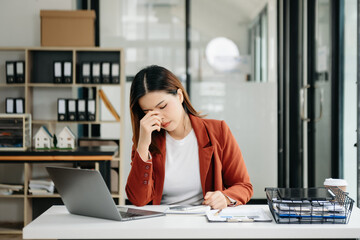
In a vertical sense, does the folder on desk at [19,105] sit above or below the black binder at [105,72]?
below

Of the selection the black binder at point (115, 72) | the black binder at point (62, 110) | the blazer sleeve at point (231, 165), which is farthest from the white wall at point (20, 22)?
the blazer sleeve at point (231, 165)

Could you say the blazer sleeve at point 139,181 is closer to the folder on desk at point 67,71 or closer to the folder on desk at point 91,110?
the folder on desk at point 91,110

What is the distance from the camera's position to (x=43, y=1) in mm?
4930

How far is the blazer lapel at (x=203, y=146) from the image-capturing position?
2.22 meters

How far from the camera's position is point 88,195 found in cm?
164

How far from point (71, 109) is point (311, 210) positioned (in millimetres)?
3376

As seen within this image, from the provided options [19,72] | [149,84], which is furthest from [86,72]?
[149,84]

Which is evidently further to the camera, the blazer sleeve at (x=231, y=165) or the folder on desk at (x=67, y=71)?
the folder on desk at (x=67, y=71)

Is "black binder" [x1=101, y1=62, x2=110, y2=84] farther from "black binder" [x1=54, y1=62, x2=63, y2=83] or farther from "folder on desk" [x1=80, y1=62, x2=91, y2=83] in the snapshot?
"black binder" [x1=54, y1=62, x2=63, y2=83]

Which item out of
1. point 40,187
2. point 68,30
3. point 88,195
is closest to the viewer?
point 88,195

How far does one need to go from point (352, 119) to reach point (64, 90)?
2.73 m

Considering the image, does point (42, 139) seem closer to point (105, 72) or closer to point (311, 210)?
point (105, 72)

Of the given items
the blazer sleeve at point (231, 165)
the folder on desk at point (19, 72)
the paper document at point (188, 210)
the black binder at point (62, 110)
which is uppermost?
the folder on desk at point (19, 72)

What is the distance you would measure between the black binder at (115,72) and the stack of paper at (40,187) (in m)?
1.11
